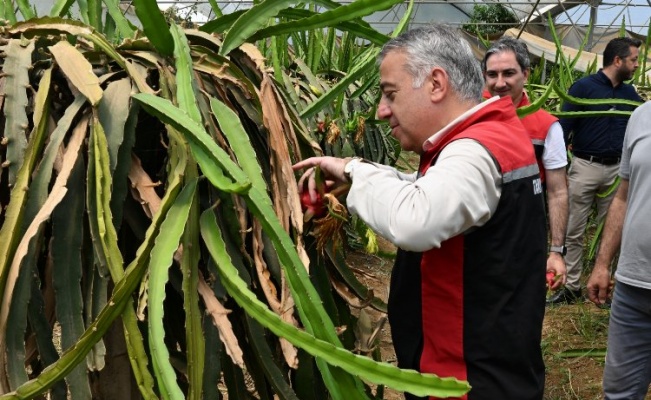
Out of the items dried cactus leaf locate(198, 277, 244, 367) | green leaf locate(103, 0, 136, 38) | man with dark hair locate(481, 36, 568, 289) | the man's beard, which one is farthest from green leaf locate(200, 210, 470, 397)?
the man's beard

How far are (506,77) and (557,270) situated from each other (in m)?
0.99

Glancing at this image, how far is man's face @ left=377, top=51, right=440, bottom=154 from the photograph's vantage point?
1.56 meters

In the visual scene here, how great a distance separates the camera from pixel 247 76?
4.90 feet

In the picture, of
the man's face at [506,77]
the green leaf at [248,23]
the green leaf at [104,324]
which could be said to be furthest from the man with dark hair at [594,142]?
the green leaf at [104,324]

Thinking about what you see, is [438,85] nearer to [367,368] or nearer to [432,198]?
[432,198]

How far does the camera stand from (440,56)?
155 centimetres

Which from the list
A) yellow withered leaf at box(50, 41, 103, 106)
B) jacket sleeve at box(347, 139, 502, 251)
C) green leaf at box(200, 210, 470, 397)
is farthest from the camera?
jacket sleeve at box(347, 139, 502, 251)

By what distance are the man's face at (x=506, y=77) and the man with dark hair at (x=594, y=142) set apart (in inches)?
51.5

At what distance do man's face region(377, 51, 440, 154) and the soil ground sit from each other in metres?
1.74

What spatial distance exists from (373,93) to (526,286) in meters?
3.70

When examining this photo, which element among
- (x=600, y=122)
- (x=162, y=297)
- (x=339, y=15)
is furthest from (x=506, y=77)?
(x=162, y=297)

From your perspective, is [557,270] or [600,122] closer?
[557,270]

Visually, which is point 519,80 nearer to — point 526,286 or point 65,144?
point 526,286

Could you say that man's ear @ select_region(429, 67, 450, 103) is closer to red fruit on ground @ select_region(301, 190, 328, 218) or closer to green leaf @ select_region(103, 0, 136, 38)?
red fruit on ground @ select_region(301, 190, 328, 218)
